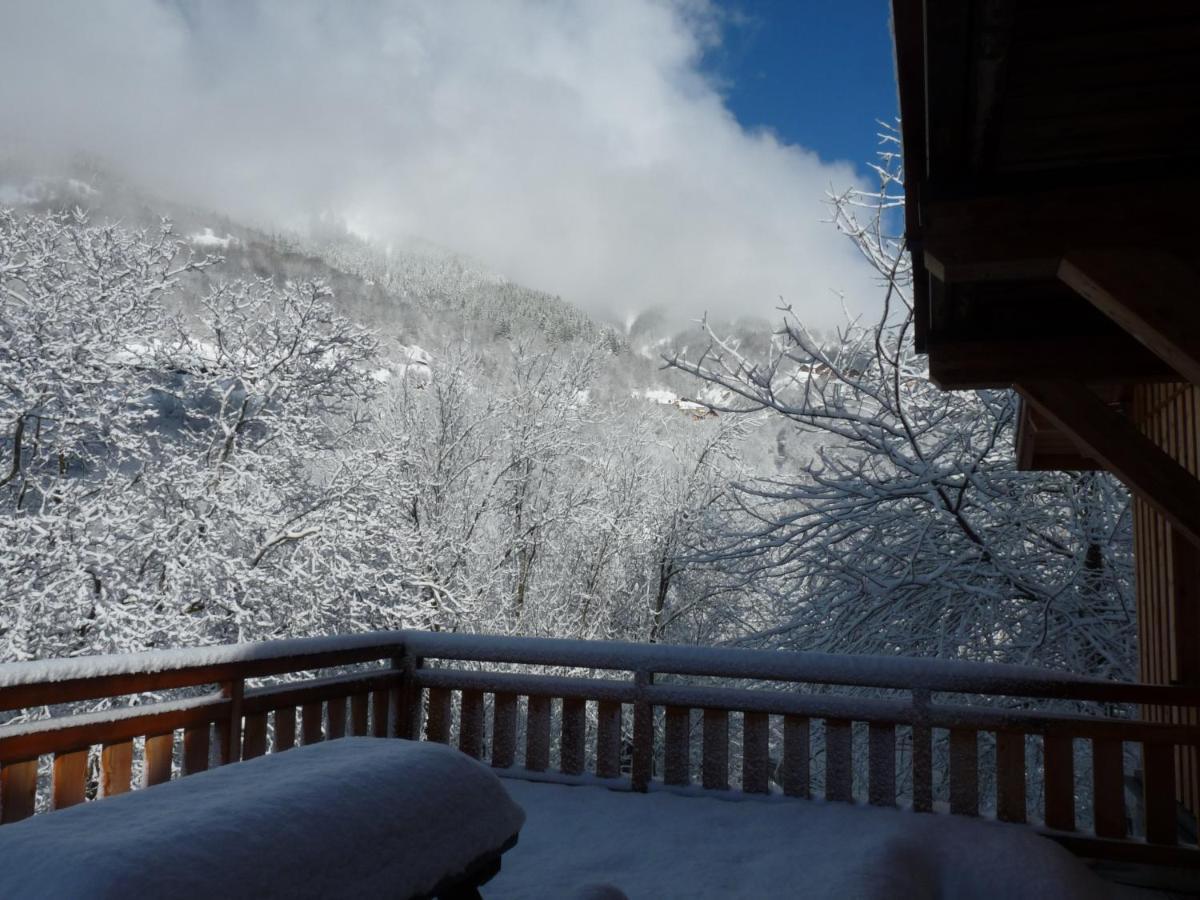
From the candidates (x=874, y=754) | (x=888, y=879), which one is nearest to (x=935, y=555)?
(x=874, y=754)

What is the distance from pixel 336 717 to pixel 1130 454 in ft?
12.7

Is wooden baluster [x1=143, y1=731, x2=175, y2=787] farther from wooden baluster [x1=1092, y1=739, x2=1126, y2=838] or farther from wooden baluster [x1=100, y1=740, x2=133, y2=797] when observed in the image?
wooden baluster [x1=1092, y1=739, x2=1126, y2=838]

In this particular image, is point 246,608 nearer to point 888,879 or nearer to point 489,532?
point 489,532

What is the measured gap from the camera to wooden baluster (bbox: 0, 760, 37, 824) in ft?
8.87

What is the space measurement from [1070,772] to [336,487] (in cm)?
989

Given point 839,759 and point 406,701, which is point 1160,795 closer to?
point 839,759

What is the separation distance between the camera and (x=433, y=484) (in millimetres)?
16500

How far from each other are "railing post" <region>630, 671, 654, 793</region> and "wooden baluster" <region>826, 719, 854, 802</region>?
0.87 metres

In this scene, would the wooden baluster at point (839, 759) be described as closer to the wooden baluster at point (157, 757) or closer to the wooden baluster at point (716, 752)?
the wooden baluster at point (716, 752)

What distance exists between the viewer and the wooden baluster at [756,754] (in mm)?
4117

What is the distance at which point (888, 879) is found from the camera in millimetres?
3035

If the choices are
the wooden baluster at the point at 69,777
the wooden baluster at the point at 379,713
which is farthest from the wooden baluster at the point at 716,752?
the wooden baluster at the point at 69,777

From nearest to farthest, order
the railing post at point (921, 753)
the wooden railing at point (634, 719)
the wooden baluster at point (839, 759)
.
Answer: the wooden railing at point (634, 719) < the railing post at point (921, 753) < the wooden baluster at point (839, 759)

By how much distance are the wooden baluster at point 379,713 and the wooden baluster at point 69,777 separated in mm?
1725
